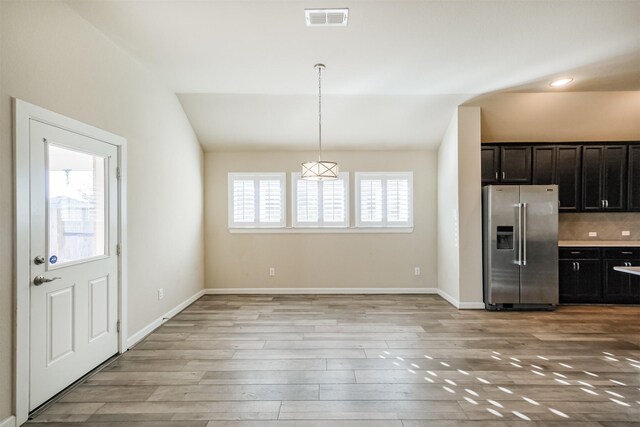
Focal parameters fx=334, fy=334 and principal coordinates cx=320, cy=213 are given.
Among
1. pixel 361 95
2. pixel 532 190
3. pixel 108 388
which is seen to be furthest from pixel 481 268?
pixel 108 388

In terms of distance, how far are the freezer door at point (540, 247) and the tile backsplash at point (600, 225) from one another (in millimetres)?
1144

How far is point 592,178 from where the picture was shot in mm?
5129

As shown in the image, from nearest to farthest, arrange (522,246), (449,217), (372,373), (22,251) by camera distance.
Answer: (22,251) < (372,373) < (522,246) < (449,217)

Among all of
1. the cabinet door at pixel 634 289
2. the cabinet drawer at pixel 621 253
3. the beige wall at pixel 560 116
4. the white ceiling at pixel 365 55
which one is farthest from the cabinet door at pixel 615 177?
the white ceiling at pixel 365 55

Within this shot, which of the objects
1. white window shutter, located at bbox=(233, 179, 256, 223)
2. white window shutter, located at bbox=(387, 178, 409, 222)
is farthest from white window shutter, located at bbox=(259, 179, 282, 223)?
white window shutter, located at bbox=(387, 178, 409, 222)

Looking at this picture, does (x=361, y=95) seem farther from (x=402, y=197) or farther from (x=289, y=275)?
(x=289, y=275)

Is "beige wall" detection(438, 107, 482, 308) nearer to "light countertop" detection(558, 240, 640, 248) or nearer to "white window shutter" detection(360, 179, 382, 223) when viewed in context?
"white window shutter" detection(360, 179, 382, 223)

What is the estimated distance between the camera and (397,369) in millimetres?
2988

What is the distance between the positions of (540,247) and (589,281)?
1.10 meters

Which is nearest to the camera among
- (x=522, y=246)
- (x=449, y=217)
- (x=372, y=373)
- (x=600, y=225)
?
(x=372, y=373)

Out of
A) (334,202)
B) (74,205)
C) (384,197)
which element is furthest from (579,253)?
(74,205)

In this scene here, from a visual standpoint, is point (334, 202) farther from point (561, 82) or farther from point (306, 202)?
point (561, 82)

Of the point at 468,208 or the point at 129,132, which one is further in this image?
the point at 468,208

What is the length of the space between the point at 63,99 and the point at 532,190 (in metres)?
5.42
